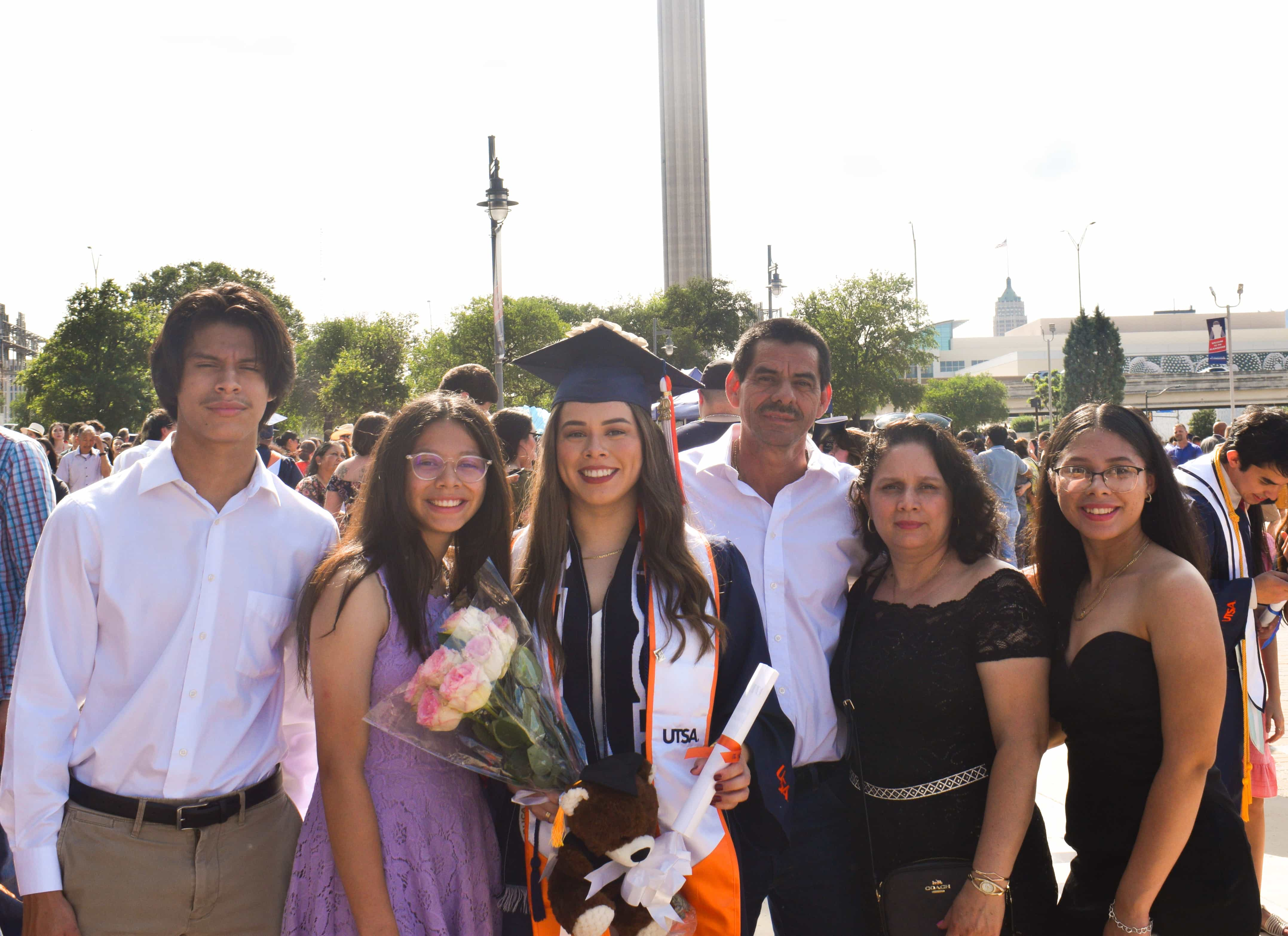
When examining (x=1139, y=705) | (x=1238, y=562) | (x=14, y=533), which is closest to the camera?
(x=1139, y=705)

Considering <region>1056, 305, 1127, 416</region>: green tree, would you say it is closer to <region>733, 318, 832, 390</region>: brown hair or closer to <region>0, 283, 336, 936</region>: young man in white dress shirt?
<region>733, 318, 832, 390</region>: brown hair

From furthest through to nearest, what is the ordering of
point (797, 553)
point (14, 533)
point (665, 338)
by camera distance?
1. point (665, 338)
2. point (14, 533)
3. point (797, 553)

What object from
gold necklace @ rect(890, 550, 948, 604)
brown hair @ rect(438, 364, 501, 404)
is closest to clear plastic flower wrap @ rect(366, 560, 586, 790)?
gold necklace @ rect(890, 550, 948, 604)

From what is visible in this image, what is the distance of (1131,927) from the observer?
2416 mm

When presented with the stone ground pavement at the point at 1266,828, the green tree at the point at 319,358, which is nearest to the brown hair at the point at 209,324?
the stone ground pavement at the point at 1266,828

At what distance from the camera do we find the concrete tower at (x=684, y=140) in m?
70.8

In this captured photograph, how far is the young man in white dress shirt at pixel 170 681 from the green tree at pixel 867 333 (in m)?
42.0

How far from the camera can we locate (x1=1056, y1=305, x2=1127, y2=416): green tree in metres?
58.4

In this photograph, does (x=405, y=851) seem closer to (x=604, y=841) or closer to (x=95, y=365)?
(x=604, y=841)

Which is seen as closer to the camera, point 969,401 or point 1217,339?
point 1217,339

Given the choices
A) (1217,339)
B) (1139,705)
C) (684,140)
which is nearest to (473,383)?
(1139,705)

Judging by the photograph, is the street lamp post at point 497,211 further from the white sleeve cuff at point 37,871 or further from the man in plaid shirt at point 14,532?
the white sleeve cuff at point 37,871

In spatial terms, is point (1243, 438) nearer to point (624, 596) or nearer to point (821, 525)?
point (821, 525)

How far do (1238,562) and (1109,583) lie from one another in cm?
Answer: 133
